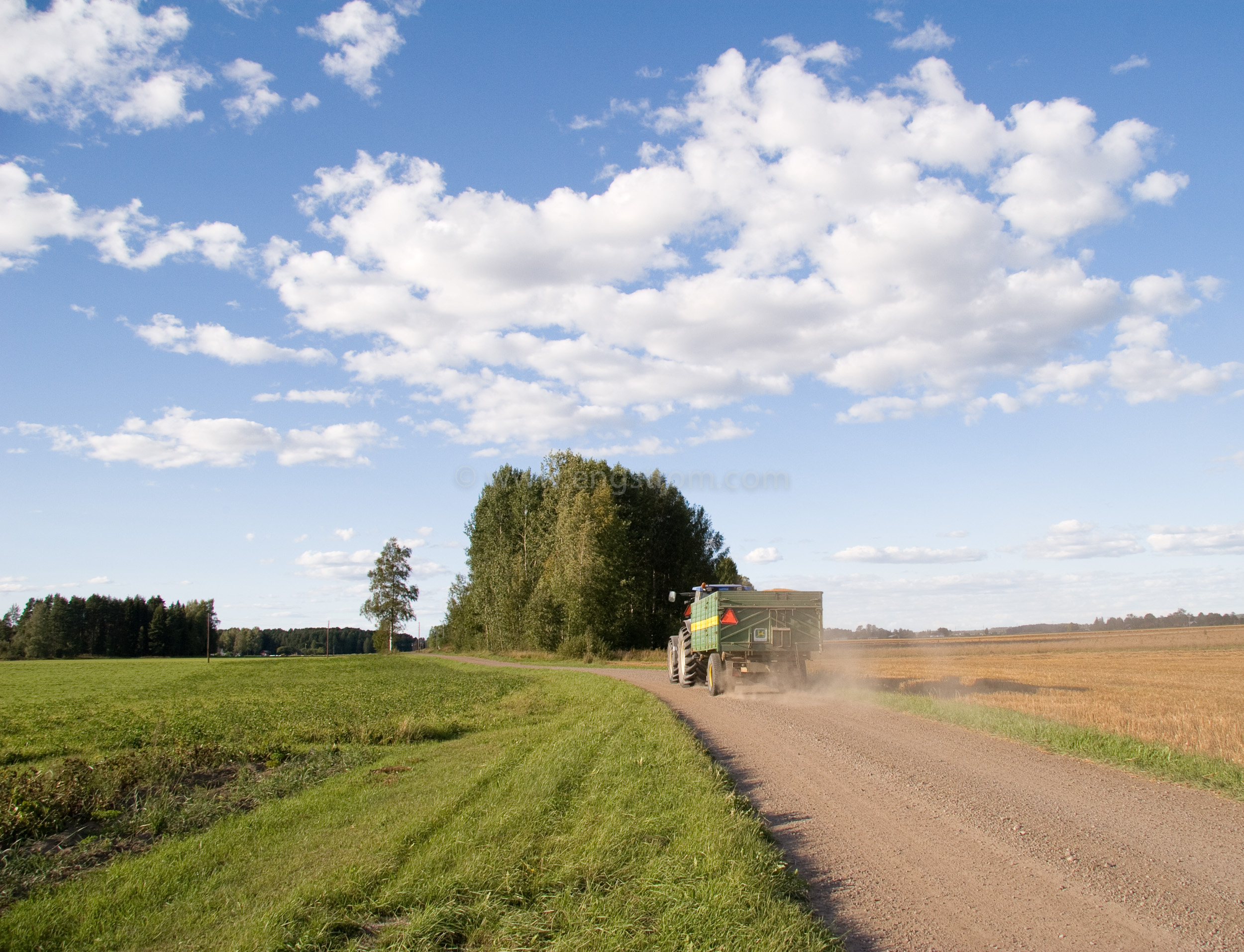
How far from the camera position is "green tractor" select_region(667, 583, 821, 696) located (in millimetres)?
20938

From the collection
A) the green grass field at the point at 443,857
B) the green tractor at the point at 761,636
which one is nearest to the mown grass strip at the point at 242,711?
the green grass field at the point at 443,857

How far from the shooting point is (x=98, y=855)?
24.9 feet

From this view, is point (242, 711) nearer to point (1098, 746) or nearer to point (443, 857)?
point (443, 857)

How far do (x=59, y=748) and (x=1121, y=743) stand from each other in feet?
60.9

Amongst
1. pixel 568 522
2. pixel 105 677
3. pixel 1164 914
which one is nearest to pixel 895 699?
pixel 1164 914

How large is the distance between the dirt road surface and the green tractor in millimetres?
8543

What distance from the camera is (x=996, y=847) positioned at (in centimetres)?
678

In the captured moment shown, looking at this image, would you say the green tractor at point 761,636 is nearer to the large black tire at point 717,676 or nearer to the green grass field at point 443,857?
the large black tire at point 717,676

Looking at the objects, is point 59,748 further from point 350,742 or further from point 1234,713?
point 1234,713

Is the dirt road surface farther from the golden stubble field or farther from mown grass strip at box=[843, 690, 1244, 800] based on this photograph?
the golden stubble field

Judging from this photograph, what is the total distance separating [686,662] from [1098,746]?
1464 centimetres

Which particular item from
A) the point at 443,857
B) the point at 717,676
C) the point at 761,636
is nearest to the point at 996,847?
the point at 443,857

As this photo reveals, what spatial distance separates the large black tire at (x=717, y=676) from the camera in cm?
2158

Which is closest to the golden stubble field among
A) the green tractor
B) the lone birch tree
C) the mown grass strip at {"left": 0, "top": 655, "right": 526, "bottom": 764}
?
the green tractor
